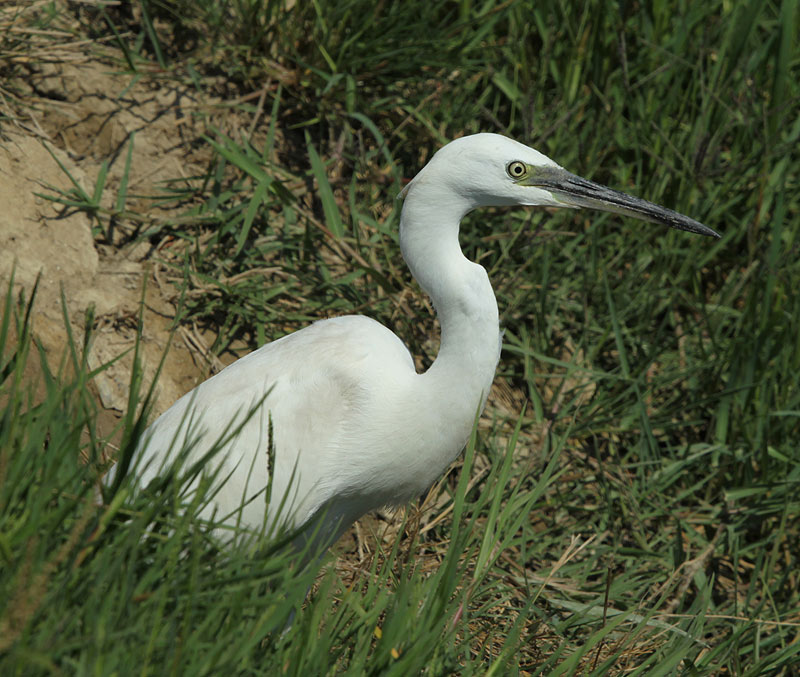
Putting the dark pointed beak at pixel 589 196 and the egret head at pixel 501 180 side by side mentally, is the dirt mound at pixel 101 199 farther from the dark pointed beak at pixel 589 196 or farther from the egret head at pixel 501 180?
the dark pointed beak at pixel 589 196

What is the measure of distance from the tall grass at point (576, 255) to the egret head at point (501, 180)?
76cm

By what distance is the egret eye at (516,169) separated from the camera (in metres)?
2.29

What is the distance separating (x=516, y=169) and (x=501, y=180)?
5 cm

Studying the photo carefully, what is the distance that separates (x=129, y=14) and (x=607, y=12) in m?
1.95

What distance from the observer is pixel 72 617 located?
4.56 ft

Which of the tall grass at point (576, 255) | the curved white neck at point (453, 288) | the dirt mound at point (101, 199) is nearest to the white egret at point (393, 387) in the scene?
the curved white neck at point (453, 288)

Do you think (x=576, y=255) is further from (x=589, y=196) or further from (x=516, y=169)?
(x=516, y=169)

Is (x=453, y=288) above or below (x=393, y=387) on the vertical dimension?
above

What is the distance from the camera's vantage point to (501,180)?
7.50 ft

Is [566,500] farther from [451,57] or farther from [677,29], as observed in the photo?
[677,29]

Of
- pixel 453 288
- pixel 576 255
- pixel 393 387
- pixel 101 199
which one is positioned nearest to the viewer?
pixel 453 288

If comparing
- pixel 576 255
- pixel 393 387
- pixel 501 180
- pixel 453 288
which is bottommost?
pixel 576 255

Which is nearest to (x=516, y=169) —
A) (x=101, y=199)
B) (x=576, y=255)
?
(x=576, y=255)

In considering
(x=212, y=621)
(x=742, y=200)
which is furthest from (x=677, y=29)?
(x=212, y=621)
